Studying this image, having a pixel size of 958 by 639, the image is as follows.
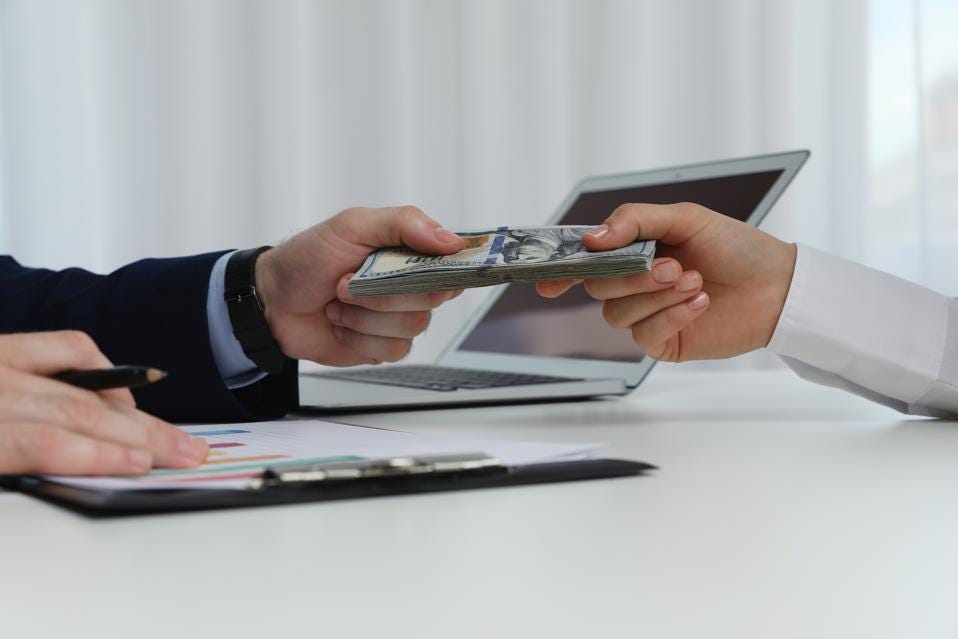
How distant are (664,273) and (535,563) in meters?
0.51

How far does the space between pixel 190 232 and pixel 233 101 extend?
343 mm

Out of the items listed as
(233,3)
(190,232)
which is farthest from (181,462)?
(233,3)

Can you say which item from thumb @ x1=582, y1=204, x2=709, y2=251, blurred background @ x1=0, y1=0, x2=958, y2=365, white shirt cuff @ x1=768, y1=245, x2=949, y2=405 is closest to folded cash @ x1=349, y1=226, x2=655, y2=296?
thumb @ x1=582, y1=204, x2=709, y2=251

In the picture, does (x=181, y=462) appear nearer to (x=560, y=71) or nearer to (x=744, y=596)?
(x=744, y=596)

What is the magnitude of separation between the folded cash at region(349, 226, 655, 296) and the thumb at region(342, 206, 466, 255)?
0.01m

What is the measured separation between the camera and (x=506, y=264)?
742 mm

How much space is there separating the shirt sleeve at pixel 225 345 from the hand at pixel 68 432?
394mm

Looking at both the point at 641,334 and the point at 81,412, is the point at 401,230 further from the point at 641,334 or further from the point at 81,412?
the point at 81,412

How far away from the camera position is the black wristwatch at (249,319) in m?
0.96

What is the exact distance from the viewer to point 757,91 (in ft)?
8.13

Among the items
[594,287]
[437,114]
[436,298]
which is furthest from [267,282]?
[437,114]

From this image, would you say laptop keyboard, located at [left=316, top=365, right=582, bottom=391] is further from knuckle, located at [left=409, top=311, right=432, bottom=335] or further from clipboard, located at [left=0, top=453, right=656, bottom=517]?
clipboard, located at [left=0, top=453, right=656, bottom=517]

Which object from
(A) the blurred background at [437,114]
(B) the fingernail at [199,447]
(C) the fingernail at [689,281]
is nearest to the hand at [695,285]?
(C) the fingernail at [689,281]

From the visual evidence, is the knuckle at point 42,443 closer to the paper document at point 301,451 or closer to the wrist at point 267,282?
the paper document at point 301,451
